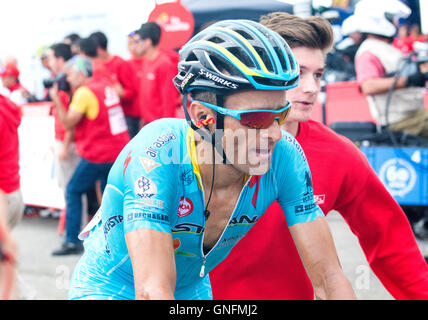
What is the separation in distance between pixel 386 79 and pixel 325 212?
3.91m

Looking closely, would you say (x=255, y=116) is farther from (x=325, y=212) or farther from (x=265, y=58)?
(x=325, y=212)

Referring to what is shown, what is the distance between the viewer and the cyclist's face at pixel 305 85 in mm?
2637

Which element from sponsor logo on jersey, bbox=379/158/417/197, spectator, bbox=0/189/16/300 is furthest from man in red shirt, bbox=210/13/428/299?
sponsor logo on jersey, bbox=379/158/417/197

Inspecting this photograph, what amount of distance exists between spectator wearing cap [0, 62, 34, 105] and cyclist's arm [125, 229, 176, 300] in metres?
6.83

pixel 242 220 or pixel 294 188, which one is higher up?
pixel 294 188

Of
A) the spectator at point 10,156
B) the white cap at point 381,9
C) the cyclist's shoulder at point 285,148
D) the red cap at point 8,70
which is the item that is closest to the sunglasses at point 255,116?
the cyclist's shoulder at point 285,148

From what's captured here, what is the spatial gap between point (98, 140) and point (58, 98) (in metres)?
0.66

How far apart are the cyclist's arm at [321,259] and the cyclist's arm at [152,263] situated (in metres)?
0.56

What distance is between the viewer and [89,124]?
6.54 m

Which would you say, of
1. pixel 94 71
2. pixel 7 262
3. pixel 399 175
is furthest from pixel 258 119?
pixel 94 71

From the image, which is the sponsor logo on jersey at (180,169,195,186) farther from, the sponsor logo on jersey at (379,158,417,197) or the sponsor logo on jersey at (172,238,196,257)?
the sponsor logo on jersey at (379,158,417,197)

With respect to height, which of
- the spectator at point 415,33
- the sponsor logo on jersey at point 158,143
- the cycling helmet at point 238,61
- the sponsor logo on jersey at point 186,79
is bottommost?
the spectator at point 415,33

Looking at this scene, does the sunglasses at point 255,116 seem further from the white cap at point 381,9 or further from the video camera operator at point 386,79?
the white cap at point 381,9
